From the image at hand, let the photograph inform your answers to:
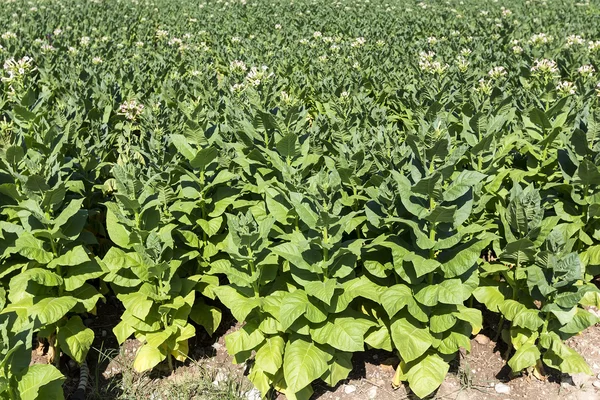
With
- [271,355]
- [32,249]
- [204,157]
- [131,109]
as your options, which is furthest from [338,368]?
[131,109]

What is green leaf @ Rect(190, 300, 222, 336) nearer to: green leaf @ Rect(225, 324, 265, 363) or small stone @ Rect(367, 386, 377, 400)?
green leaf @ Rect(225, 324, 265, 363)

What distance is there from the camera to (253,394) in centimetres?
404

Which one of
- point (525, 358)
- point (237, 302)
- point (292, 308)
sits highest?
point (292, 308)

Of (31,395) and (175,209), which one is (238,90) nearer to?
(175,209)

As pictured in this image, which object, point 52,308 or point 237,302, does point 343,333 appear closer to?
point 237,302

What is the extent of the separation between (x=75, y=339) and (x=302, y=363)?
1678mm

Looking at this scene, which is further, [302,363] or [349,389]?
[349,389]

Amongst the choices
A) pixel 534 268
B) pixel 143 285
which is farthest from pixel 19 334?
pixel 534 268

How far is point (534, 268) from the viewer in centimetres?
362

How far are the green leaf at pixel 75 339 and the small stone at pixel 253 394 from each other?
1201 millimetres

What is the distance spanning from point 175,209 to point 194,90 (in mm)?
3189

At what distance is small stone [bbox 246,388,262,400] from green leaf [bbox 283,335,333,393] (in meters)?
0.38

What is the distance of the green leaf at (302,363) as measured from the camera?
3539 millimetres

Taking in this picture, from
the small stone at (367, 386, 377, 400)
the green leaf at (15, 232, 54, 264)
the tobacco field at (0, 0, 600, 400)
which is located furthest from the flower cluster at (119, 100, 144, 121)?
the small stone at (367, 386, 377, 400)
